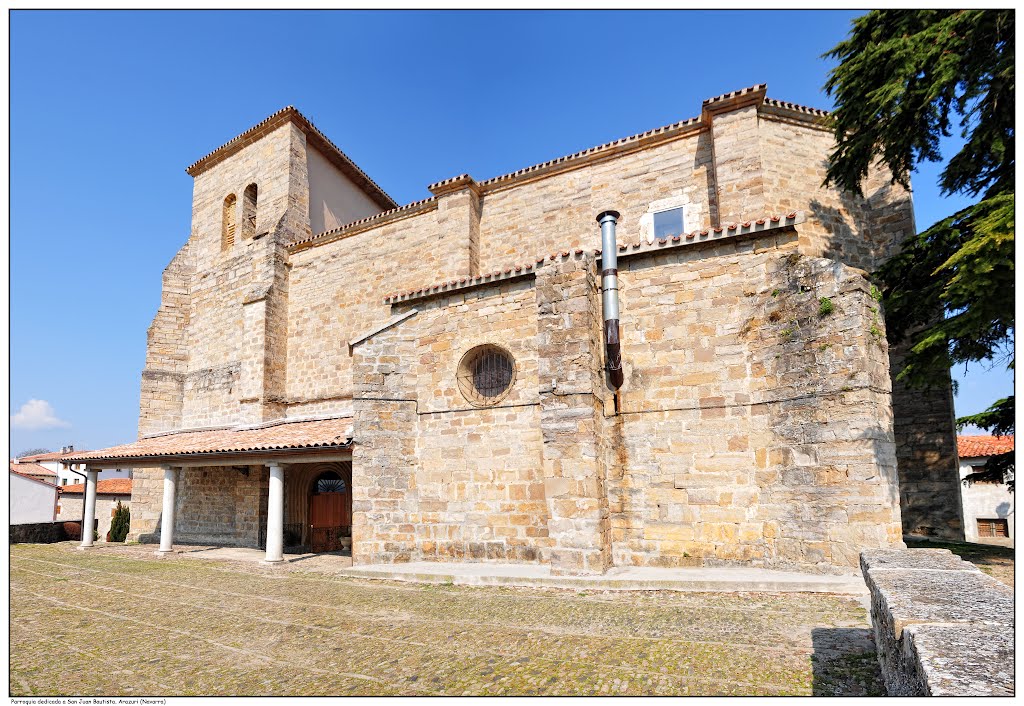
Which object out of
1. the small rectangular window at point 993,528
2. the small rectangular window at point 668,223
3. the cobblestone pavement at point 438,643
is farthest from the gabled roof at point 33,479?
the small rectangular window at point 993,528

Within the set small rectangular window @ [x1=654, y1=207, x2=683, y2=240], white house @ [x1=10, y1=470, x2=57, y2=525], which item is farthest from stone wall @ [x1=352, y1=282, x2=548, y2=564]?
white house @ [x1=10, y1=470, x2=57, y2=525]

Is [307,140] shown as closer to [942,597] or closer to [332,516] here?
[332,516]

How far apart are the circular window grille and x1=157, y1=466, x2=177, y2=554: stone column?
359 inches

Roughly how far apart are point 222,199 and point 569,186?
12.7 m

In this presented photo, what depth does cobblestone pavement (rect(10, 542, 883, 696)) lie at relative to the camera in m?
4.20

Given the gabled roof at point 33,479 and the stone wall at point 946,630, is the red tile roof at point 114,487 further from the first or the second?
the stone wall at point 946,630

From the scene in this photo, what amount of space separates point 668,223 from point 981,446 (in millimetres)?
15261

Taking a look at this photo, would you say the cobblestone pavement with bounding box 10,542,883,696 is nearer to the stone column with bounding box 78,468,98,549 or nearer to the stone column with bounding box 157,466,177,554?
the stone column with bounding box 157,466,177,554

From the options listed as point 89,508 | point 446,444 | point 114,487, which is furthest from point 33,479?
point 446,444

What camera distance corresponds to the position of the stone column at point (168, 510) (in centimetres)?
1380

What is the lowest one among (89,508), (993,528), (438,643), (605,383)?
(993,528)

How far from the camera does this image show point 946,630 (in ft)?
7.07

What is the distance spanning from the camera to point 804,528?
7359mm

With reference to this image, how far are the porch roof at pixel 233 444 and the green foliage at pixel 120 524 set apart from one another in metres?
3.07
